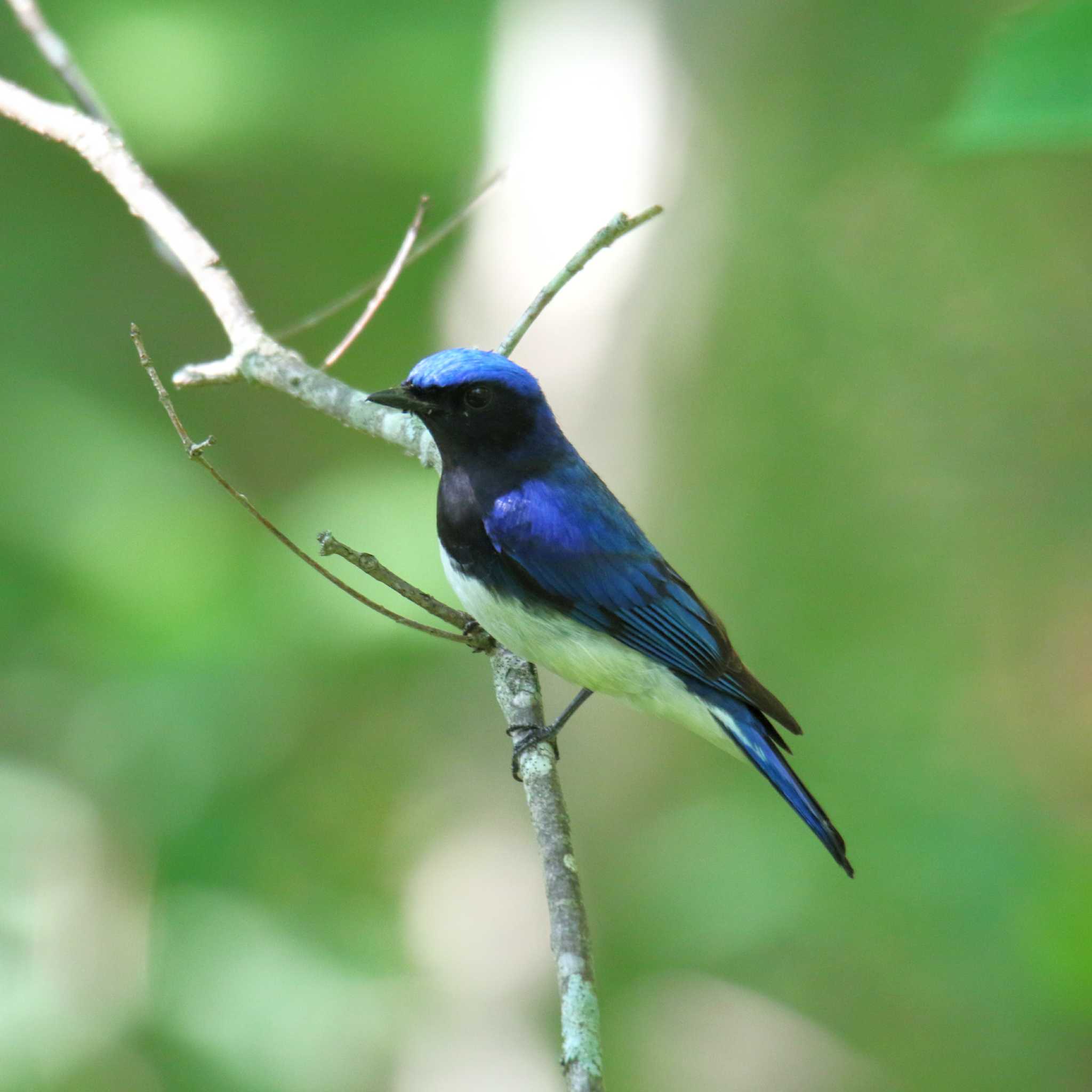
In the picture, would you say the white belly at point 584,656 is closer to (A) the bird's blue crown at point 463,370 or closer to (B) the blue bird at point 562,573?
(B) the blue bird at point 562,573

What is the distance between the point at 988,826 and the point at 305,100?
492 centimetres

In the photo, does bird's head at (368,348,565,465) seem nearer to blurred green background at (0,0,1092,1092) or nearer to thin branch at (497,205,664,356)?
thin branch at (497,205,664,356)

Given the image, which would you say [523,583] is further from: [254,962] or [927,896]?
[927,896]

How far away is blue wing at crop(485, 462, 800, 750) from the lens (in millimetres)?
3412

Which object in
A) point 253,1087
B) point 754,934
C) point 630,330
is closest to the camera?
point 253,1087

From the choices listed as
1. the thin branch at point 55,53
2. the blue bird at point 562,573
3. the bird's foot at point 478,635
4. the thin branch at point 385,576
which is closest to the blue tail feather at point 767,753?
the blue bird at point 562,573

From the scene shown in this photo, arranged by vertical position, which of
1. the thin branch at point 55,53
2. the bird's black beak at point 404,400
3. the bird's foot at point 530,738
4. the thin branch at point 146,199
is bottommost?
the bird's foot at point 530,738

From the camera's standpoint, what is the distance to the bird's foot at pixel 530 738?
9.67 ft

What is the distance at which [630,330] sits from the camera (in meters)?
5.74

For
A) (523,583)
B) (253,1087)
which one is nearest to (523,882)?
(253,1087)

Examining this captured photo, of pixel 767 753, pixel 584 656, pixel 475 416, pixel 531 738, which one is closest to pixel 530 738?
pixel 531 738

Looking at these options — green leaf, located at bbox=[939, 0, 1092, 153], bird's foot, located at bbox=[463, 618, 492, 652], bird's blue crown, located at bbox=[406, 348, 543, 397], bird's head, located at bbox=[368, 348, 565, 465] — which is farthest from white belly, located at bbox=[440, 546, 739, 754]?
green leaf, located at bbox=[939, 0, 1092, 153]

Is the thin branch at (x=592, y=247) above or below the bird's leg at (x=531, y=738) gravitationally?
above

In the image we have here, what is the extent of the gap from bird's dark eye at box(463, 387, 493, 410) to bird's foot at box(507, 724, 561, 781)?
0.92 m
